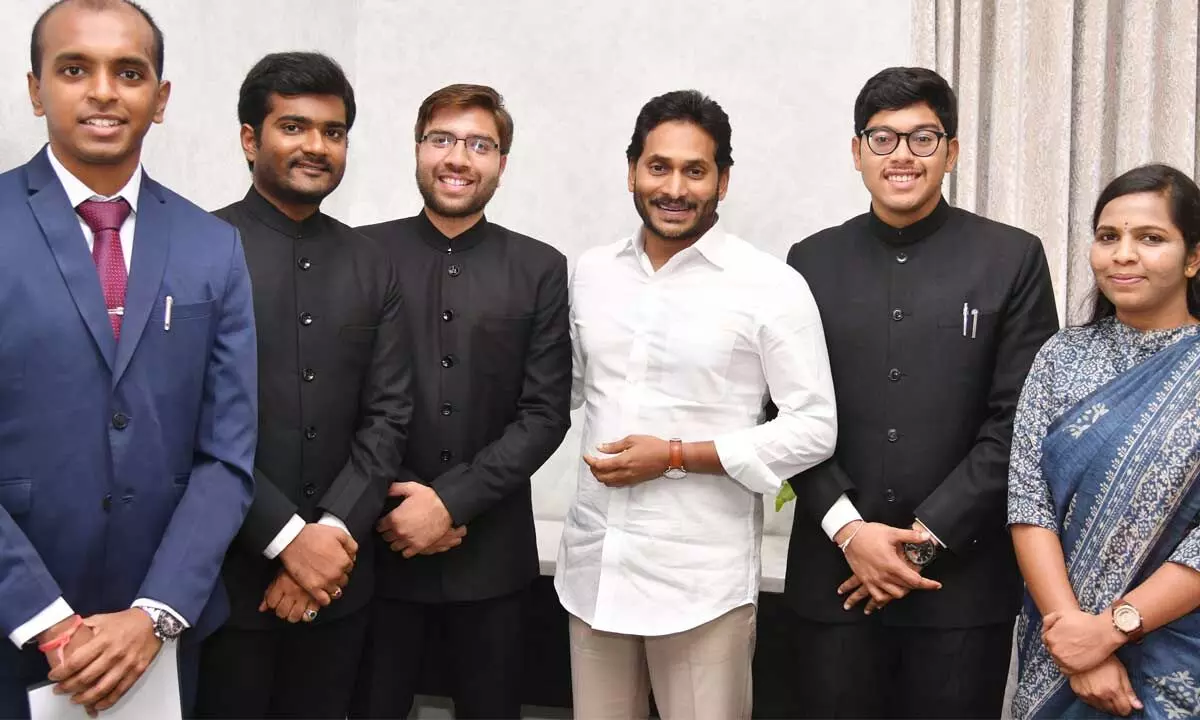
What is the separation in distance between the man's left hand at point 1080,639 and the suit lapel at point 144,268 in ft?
5.54

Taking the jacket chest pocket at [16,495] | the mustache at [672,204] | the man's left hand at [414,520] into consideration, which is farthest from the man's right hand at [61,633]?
the mustache at [672,204]

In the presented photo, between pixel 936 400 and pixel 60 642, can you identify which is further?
pixel 936 400

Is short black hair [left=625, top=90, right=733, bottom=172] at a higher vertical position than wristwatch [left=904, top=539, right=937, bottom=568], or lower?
higher

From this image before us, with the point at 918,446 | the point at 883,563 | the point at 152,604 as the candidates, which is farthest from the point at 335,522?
the point at 918,446

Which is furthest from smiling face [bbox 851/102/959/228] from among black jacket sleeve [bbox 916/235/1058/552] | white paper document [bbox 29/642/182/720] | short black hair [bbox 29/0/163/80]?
white paper document [bbox 29/642/182/720]

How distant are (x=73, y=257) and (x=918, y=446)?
164 centimetres

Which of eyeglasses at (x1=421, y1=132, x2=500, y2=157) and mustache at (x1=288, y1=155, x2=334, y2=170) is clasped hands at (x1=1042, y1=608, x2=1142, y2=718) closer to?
eyeglasses at (x1=421, y1=132, x2=500, y2=157)

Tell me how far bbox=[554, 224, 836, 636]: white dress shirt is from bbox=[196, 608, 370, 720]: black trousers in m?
0.50

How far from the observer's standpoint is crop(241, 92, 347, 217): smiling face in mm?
2139

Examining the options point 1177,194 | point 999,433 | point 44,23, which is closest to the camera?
point 44,23

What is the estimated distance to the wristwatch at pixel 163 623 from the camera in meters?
1.72

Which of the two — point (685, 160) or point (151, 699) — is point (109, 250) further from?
point (685, 160)

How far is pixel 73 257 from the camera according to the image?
1.69 metres

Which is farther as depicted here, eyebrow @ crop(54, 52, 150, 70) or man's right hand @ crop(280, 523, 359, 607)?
man's right hand @ crop(280, 523, 359, 607)
